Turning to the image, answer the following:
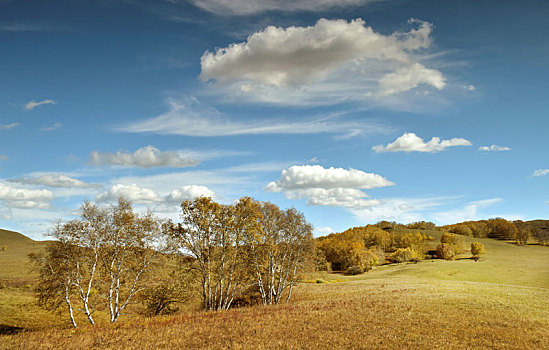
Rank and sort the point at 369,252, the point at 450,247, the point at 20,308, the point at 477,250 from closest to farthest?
1. the point at 20,308
2. the point at 369,252
3. the point at 477,250
4. the point at 450,247

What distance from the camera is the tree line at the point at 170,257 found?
3098 cm

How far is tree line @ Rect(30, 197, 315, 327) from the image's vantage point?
102 ft

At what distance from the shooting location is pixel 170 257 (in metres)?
35.8

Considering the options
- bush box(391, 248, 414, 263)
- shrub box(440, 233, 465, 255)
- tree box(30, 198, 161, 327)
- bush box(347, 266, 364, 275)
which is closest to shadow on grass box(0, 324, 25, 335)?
tree box(30, 198, 161, 327)

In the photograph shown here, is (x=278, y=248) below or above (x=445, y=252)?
above

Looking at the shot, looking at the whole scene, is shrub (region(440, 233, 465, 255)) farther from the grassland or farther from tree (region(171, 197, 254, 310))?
tree (region(171, 197, 254, 310))

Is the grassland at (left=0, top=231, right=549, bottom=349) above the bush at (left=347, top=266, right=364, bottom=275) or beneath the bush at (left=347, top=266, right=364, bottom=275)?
above

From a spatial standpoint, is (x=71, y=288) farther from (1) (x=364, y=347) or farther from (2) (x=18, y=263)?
(2) (x=18, y=263)

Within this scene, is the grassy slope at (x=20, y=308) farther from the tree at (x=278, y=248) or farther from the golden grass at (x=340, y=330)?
the tree at (x=278, y=248)

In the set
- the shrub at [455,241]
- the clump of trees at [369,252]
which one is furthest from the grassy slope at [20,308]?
the shrub at [455,241]

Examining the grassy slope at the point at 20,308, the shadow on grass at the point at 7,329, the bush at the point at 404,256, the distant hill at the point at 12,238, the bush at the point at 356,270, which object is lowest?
the bush at the point at 356,270

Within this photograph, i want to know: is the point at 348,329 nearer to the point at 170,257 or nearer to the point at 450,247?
the point at 170,257

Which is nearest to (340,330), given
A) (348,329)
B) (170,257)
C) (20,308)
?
(348,329)

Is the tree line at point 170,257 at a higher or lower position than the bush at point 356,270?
higher
